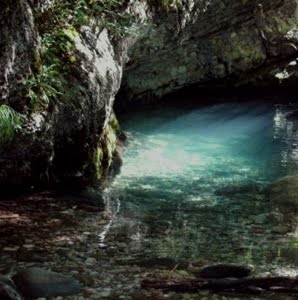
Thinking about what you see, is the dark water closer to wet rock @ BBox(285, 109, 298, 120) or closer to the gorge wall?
wet rock @ BBox(285, 109, 298, 120)

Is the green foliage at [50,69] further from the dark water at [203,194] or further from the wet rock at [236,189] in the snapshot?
the wet rock at [236,189]

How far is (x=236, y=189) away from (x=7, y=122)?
16.4 feet

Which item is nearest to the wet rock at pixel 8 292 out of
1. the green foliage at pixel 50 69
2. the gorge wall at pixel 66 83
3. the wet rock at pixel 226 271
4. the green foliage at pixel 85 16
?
the wet rock at pixel 226 271

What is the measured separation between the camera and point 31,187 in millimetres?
8422

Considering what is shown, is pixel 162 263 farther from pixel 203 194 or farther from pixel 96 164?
pixel 96 164

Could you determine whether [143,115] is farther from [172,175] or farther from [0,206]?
[0,206]

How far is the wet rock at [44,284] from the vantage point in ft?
16.8

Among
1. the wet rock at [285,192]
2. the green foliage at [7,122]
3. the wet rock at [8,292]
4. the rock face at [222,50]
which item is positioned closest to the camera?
the wet rock at [8,292]

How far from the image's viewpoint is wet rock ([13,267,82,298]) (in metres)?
5.12

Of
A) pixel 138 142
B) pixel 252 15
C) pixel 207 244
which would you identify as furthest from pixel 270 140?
pixel 207 244

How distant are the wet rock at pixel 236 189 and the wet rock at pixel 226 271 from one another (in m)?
3.88

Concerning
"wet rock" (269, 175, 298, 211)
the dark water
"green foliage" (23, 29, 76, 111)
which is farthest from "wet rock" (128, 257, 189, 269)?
"wet rock" (269, 175, 298, 211)

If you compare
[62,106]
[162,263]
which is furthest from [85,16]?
[162,263]

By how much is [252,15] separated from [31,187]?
41.7 ft
